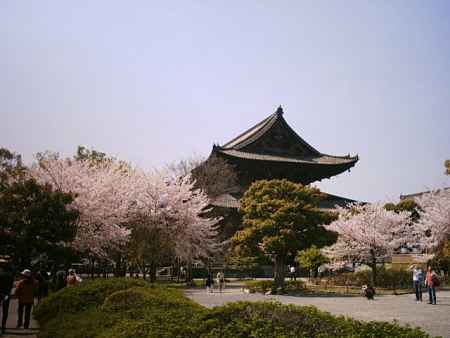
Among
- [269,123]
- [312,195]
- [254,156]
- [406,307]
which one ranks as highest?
[269,123]

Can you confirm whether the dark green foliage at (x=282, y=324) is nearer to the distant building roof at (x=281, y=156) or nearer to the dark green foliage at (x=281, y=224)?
the dark green foliage at (x=281, y=224)

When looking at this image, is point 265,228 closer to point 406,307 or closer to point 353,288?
point 353,288

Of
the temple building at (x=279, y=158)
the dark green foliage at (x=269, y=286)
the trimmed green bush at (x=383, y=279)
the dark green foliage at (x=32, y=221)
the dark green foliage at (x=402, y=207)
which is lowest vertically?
the dark green foliage at (x=269, y=286)

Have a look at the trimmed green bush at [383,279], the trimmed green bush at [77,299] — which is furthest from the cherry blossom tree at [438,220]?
the trimmed green bush at [77,299]

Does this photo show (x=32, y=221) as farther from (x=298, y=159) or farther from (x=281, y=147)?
(x=281, y=147)

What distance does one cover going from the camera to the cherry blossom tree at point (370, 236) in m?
34.5

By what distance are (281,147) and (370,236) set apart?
2781 cm

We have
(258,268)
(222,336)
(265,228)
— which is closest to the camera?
(222,336)

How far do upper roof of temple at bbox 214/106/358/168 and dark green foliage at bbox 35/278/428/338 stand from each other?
4601 cm

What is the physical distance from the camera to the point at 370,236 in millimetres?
34250

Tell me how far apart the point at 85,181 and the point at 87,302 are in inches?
645

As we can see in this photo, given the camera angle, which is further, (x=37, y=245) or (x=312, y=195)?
(x=312, y=195)

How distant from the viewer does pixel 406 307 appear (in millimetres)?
20484

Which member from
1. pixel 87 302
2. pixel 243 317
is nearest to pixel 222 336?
pixel 243 317
